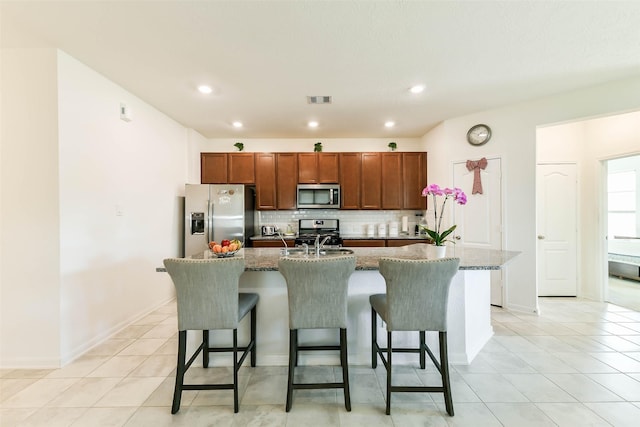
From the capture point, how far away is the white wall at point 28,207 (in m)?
2.24

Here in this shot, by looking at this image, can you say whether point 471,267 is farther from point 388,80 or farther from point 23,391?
point 23,391

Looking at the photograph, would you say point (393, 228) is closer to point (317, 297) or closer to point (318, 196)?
point (318, 196)

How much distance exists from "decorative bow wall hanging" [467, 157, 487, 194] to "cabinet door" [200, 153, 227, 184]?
3.90 metres

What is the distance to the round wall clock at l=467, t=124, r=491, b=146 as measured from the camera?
12.1 feet

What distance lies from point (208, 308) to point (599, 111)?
172 inches

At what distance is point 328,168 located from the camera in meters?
4.70

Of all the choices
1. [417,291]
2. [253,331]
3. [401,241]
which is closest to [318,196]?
[401,241]

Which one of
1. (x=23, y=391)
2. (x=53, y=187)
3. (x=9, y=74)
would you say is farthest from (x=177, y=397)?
(x=9, y=74)

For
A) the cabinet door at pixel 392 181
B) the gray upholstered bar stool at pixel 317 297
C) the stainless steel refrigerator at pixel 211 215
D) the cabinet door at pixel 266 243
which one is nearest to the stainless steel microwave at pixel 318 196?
the cabinet door at pixel 266 243

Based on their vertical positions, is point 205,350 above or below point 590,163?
below

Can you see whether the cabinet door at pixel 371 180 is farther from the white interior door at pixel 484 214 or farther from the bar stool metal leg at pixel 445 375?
the bar stool metal leg at pixel 445 375

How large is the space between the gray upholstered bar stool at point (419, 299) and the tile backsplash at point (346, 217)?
317cm

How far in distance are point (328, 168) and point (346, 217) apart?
954 millimetres

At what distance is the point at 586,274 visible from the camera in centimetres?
396
